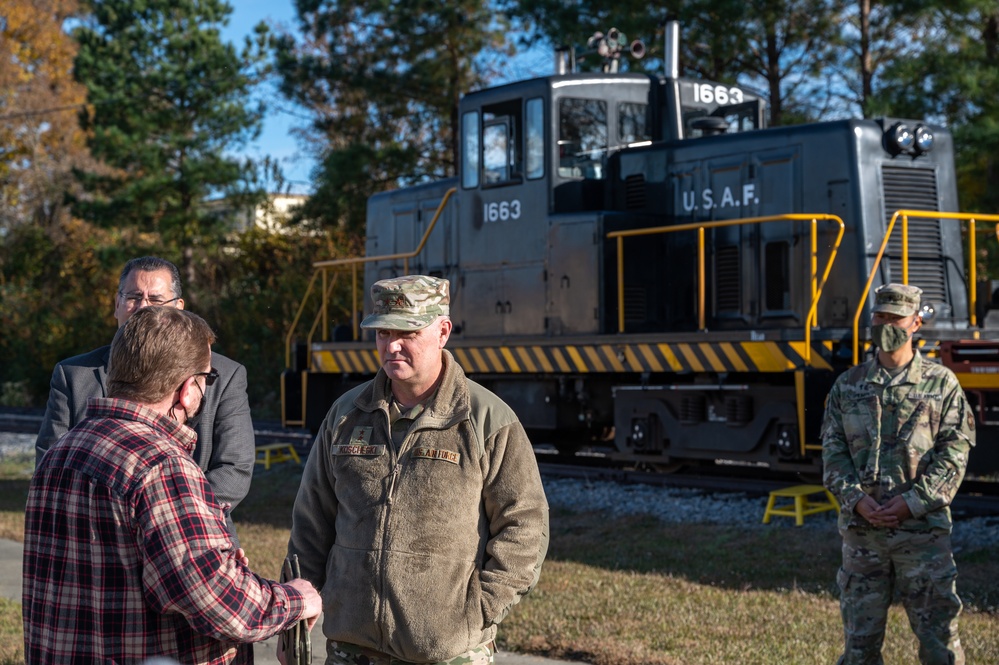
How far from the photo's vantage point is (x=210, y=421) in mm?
4215

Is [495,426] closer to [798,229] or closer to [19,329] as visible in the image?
[798,229]

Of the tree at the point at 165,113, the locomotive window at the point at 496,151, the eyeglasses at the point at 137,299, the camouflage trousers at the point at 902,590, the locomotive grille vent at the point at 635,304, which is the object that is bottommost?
the camouflage trousers at the point at 902,590

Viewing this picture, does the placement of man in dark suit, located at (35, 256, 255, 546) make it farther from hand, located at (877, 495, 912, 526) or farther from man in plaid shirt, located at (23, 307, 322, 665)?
hand, located at (877, 495, 912, 526)

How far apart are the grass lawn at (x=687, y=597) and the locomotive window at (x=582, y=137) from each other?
320 centimetres

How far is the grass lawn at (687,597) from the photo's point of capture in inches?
232

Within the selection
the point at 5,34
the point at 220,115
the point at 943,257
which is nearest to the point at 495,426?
the point at 943,257

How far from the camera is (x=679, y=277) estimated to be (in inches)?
432

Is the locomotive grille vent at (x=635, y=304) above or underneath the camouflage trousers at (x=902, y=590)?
above

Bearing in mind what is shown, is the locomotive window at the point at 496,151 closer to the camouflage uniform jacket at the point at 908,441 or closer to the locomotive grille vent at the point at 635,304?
the locomotive grille vent at the point at 635,304

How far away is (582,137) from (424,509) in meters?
8.06

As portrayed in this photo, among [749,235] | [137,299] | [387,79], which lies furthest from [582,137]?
[387,79]

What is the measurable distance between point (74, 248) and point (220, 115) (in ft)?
26.5

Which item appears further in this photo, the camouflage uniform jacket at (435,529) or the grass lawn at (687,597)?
the grass lawn at (687,597)

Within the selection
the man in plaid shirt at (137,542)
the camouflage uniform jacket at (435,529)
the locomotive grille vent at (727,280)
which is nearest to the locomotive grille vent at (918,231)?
the locomotive grille vent at (727,280)
